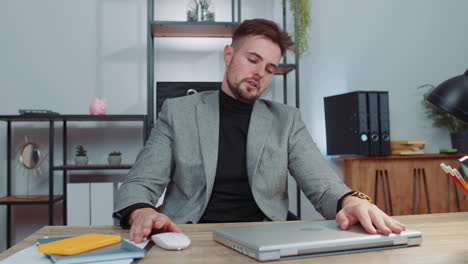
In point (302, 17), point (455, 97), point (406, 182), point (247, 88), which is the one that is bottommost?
point (406, 182)

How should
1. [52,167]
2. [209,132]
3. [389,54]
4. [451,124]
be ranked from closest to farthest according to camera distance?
[209,132], [52,167], [451,124], [389,54]

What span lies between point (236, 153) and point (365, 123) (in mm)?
1420

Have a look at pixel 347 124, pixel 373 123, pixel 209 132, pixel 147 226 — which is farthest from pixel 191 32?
pixel 147 226

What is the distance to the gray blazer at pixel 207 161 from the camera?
4.41ft

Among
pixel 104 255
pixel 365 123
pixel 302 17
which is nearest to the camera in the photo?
pixel 104 255

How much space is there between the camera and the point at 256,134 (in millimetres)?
1492

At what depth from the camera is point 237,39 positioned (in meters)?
1.62

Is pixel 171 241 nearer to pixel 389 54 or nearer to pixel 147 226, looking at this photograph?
pixel 147 226

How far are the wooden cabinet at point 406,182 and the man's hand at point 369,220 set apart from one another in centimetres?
186

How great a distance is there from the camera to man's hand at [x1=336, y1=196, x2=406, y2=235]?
2.57 feet

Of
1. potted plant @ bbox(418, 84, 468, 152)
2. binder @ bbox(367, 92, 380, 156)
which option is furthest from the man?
potted plant @ bbox(418, 84, 468, 152)

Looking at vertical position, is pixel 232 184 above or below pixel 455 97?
below

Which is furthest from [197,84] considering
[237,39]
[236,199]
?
[236,199]

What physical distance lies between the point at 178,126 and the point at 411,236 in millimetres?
894
